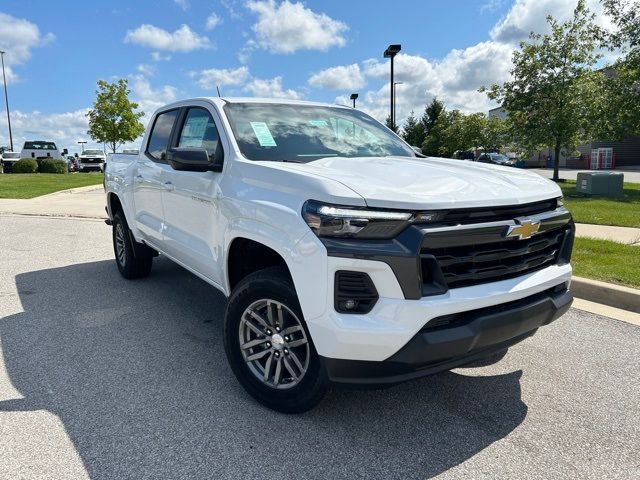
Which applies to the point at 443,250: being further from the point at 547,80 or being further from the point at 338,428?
the point at 547,80

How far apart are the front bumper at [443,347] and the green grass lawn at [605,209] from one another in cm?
778

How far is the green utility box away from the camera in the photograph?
1416 cm

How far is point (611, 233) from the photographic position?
8188 millimetres

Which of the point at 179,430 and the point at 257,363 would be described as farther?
the point at 257,363

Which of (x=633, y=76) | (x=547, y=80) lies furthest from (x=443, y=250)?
(x=547, y=80)

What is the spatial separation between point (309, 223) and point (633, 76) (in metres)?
17.7

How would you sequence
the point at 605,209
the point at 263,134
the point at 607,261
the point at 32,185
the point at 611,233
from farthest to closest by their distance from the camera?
the point at 32,185
the point at 605,209
the point at 611,233
the point at 607,261
the point at 263,134

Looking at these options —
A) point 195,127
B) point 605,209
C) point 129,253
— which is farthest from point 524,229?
point 605,209

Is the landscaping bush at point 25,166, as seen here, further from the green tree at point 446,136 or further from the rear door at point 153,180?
the green tree at point 446,136

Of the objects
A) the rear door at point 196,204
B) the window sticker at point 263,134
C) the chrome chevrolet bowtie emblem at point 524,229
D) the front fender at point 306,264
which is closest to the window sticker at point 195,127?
the rear door at point 196,204

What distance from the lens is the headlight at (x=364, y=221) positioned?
245 centimetres

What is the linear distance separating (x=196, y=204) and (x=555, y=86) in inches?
780

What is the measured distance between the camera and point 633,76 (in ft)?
53.2

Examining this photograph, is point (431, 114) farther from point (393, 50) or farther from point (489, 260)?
point (489, 260)
